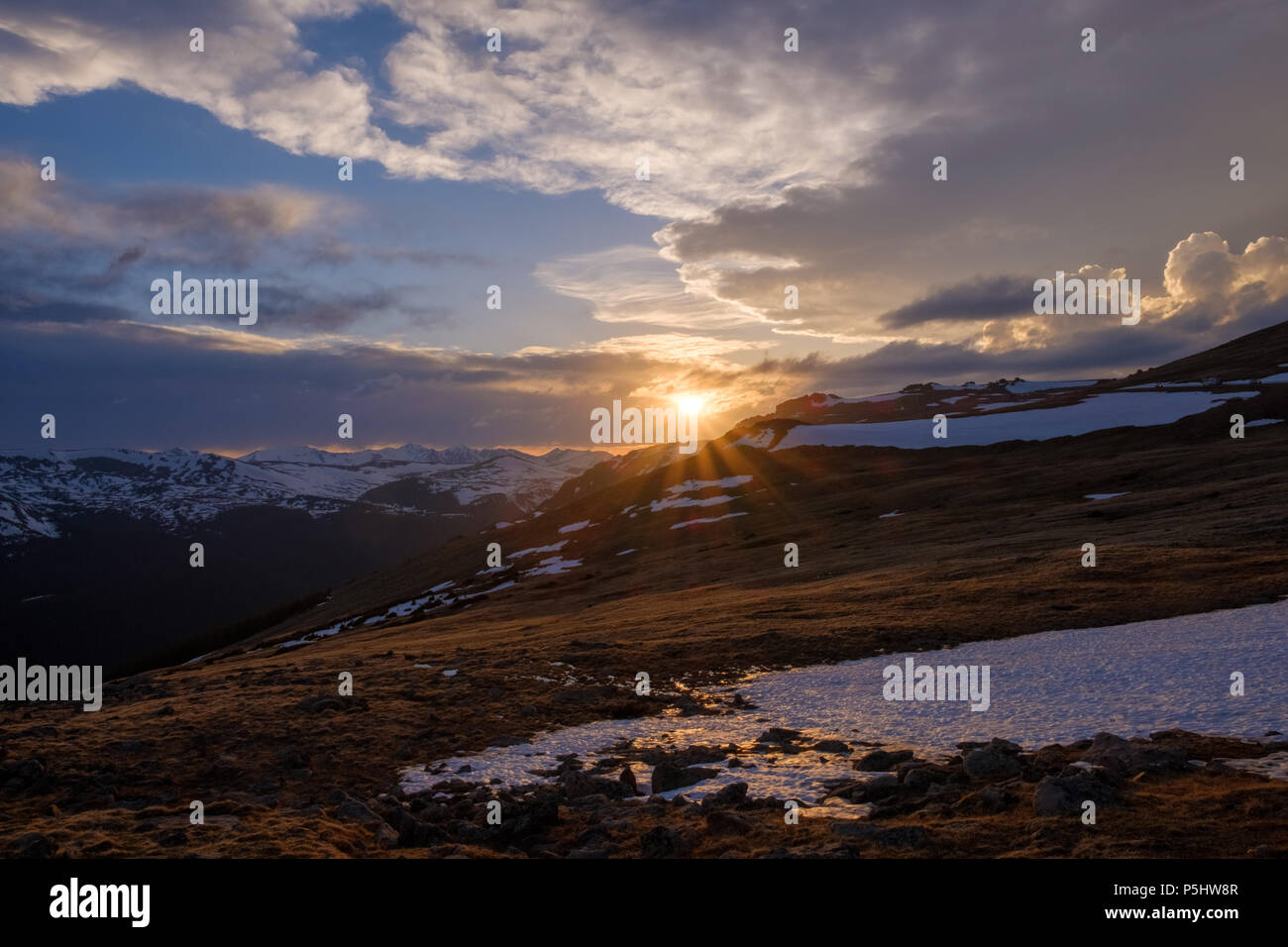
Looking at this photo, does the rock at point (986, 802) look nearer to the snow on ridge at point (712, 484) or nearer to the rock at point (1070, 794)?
the rock at point (1070, 794)

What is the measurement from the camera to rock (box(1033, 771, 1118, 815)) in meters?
12.0

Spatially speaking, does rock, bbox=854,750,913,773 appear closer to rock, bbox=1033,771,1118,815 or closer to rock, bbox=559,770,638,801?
rock, bbox=1033,771,1118,815

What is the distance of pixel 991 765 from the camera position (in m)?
14.9

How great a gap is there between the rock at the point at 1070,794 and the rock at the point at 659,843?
5.90m

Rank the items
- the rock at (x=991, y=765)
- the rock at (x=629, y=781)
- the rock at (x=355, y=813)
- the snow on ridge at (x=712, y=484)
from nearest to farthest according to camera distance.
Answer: the rock at (x=355, y=813)
the rock at (x=991, y=765)
the rock at (x=629, y=781)
the snow on ridge at (x=712, y=484)

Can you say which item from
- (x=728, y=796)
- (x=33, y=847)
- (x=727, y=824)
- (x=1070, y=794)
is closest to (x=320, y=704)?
(x=33, y=847)

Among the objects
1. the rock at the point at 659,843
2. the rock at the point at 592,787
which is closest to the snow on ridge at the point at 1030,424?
the rock at the point at 592,787

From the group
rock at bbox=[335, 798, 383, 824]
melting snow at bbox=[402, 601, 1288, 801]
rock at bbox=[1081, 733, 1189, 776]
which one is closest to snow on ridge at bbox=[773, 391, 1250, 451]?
melting snow at bbox=[402, 601, 1288, 801]

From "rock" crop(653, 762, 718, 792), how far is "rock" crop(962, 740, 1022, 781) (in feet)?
17.5

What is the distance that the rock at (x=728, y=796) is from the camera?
47.3ft

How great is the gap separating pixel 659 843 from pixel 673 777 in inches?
177

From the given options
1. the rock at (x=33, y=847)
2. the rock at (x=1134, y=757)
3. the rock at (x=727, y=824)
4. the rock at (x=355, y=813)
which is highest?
the rock at (x=1134, y=757)
